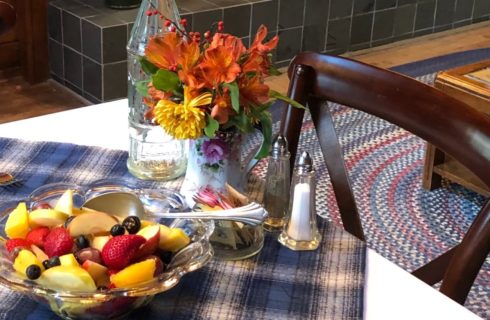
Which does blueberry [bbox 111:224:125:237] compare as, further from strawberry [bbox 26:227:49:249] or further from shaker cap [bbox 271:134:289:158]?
shaker cap [bbox 271:134:289:158]

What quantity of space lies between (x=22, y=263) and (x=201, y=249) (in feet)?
0.62

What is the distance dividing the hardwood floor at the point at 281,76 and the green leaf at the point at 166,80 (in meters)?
2.11

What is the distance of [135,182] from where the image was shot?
110 cm

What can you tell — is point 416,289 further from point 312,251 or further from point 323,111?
point 323,111

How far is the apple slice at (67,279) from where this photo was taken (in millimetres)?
746

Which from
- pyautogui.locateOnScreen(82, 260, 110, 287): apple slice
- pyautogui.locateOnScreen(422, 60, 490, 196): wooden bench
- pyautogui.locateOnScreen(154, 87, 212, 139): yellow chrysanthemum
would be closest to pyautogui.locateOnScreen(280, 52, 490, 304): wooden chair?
pyautogui.locateOnScreen(154, 87, 212, 139): yellow chrysanthemum

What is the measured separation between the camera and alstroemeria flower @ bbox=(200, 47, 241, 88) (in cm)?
87

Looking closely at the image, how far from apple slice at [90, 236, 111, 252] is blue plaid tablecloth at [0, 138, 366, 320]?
0.08 meters

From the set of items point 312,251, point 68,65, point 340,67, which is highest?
point 340,67

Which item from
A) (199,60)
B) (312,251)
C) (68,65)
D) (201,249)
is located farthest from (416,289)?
(68,65)

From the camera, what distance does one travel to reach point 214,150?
37.4 inches

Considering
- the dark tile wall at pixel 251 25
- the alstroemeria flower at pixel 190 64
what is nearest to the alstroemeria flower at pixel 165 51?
the alstroemeria flower at pixel 190 64

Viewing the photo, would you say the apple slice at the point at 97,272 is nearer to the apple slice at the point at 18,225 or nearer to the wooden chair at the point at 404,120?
the apple slice at the point at 18,225

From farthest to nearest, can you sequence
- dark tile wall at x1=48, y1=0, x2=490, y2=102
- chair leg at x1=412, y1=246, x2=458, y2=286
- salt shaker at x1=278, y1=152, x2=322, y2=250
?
dark tile wall at x1=48, y1=0, x2=490, y2=102
chair leg at x1=412, y1=246, x2=458, y2=286
salt shaker at x1=278, y1=152, x2=322, y2=250
